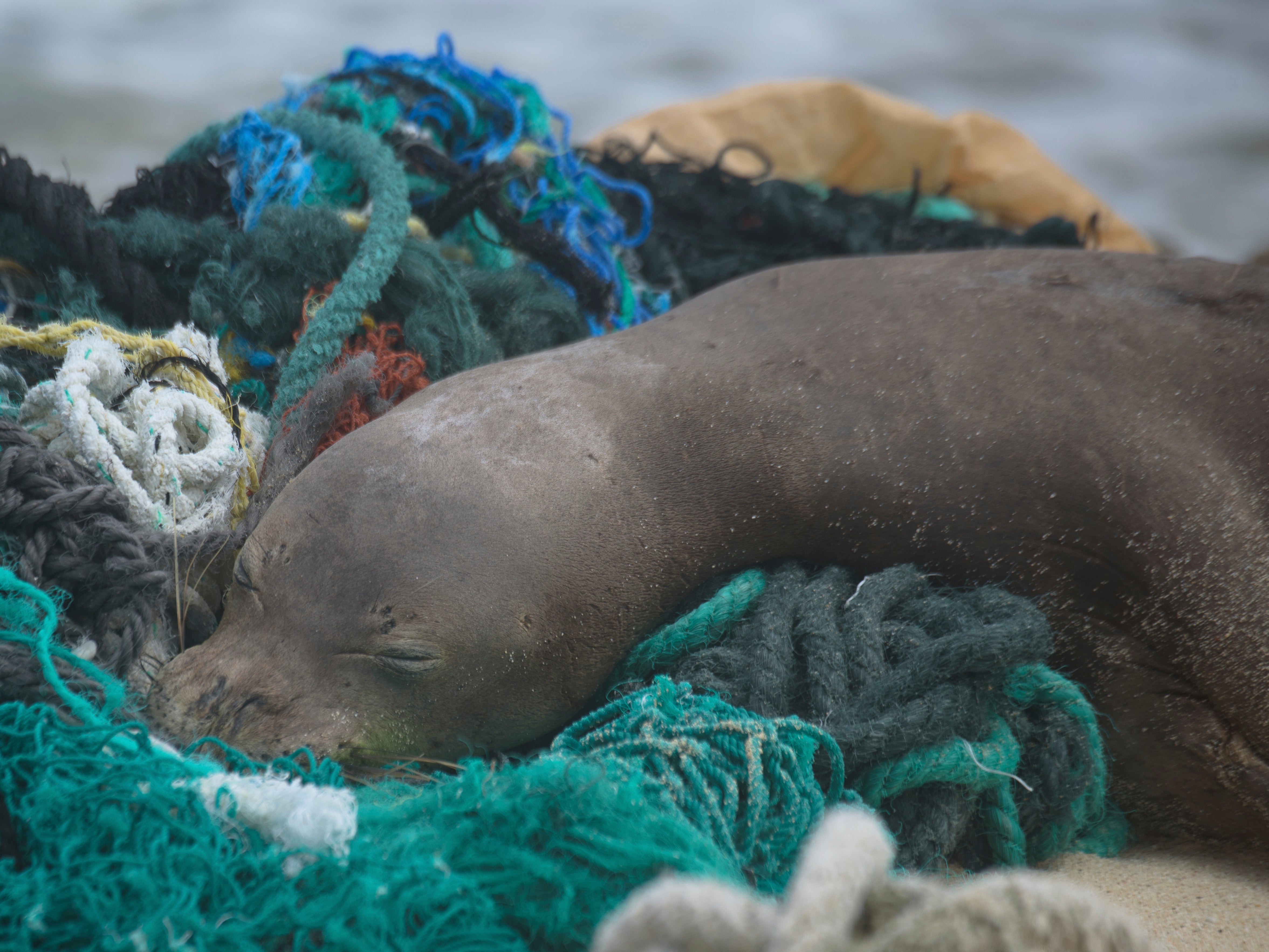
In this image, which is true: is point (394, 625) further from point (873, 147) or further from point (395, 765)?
point (873, 147)

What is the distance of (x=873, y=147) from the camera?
13.1 feet

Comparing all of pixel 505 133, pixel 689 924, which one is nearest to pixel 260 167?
pixel 505 133

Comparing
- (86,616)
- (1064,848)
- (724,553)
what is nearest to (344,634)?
(86,616)

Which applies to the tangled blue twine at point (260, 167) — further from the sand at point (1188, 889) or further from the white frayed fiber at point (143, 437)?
the sand at point (1188, 889)

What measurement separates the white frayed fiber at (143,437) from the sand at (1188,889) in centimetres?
170

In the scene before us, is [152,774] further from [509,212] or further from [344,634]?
[509,212]

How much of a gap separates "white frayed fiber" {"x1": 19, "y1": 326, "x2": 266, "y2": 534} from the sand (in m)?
1.70

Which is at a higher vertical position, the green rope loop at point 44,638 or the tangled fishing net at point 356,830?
the green rope loop at point 44,638

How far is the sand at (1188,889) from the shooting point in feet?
4.98

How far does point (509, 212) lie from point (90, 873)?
6.33 ft

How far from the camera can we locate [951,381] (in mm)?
1863

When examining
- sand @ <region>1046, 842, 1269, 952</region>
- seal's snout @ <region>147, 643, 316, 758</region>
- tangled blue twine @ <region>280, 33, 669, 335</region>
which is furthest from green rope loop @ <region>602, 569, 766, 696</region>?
tangled blue twine @ <region>280, 33, 669, 335</region>

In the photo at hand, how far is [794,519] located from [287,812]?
3.35ft

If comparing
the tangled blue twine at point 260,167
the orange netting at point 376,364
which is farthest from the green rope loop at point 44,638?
the tangled blue twine at point 260,167
